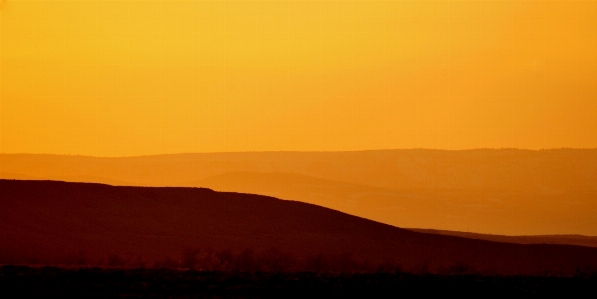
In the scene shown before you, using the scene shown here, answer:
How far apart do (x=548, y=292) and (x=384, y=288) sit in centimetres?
384

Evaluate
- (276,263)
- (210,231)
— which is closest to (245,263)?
(276,263)

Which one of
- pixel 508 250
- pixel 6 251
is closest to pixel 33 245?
pixel 6 251

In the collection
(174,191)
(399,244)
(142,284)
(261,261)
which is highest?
(174,191)

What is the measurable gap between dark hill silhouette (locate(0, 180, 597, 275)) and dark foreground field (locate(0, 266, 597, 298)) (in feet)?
37.9

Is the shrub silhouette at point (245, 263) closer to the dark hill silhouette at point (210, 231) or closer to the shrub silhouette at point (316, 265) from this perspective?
the shrub silhouette at point (316, 265)

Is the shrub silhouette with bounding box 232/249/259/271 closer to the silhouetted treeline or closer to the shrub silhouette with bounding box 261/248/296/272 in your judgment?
the silhouetted treeline

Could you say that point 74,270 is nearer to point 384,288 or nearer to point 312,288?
point 312,288

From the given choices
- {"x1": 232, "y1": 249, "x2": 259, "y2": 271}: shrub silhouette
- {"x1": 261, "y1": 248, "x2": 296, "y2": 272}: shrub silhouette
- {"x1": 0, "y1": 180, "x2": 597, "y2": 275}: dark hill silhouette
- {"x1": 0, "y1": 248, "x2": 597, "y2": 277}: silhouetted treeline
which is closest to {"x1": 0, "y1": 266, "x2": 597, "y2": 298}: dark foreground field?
{"x1": 0, "y1": 248, "x2": 597, "y2": 277}: silhouetted treeline

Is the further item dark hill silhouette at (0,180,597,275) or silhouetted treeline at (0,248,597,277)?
dark hill silhouette at (0,180,597,275)

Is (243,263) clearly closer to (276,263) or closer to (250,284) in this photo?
(276,263)

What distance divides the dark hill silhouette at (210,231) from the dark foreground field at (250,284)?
11546 millimetres

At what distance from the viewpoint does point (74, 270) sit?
21.0m

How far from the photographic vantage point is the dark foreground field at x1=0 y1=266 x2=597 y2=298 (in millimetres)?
17859

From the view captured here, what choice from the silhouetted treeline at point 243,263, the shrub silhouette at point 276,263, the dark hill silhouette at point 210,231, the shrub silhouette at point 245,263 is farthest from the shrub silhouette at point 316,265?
the dark hill silhouette at point 210,231
